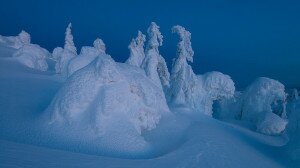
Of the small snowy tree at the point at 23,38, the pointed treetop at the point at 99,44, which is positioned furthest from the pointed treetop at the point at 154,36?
the small snowy tree at the point at 23,38

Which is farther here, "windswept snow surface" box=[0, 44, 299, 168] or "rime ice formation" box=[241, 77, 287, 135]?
"rime ice formation" box=[241, 77, 287, 135]

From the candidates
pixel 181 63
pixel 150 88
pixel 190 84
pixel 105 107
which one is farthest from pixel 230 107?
pixel 105 107

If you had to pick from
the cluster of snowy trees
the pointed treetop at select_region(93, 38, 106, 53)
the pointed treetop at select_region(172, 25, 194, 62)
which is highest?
the pointed treetop at select_region(93, 38, 106, 53)

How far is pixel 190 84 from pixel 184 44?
4.83 meters

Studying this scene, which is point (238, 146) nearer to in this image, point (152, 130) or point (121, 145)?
point (152, 130)

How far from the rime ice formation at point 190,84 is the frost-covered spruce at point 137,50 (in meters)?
4.79

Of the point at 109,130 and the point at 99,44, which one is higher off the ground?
the point at 99,44

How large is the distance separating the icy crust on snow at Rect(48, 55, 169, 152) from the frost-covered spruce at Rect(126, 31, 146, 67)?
A: 1764 centimetres

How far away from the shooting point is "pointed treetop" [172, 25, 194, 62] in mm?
30844

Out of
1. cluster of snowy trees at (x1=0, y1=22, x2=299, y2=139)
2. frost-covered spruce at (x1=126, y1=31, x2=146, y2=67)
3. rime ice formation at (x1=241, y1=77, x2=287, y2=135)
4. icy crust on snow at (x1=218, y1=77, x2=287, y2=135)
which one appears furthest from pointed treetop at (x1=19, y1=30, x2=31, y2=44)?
rime ice formation at (x1=241, y1=77, x2=287, y2=135)

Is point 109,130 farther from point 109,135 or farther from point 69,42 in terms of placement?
point 69,42

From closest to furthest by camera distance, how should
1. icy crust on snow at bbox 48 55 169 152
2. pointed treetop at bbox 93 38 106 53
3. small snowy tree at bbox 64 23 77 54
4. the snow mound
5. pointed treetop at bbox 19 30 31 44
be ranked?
icy crust on snow at bbox 48 55 169 152, the snow mound, pointed treetop at bbox 93 38 106 53, small snowy tree at bbox 64 23 77 54, pointed treetop at bbox 19 30 31 44

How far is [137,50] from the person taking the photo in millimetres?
35312

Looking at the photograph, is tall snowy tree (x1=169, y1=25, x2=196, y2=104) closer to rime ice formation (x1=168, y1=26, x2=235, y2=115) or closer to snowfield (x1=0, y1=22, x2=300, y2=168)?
rime ice formation (x1=168, y1=26, x2=235, y2=115)
